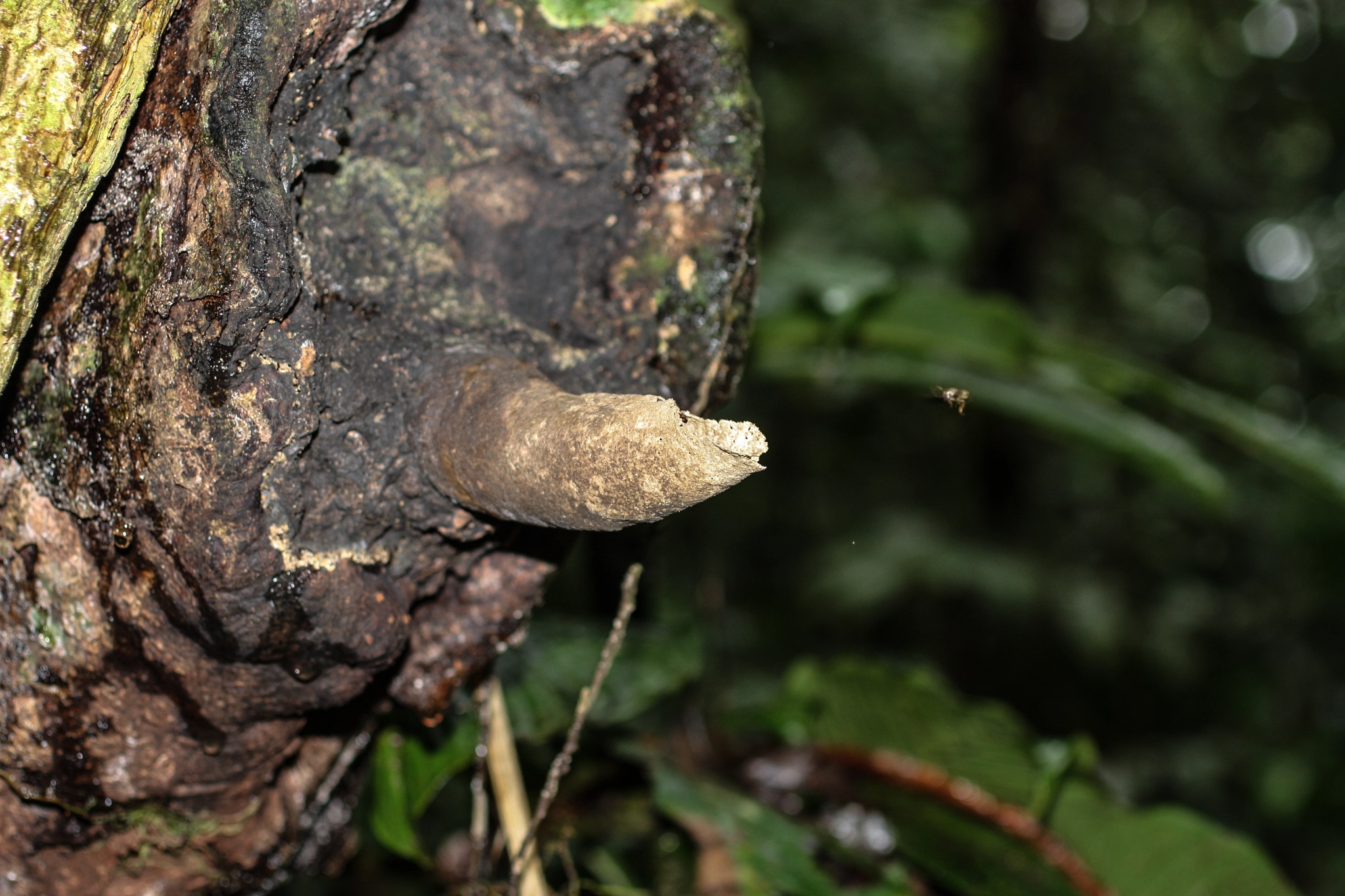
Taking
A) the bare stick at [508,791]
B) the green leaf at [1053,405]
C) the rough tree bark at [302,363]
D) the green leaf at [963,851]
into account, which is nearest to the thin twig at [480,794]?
the bare stick at [508,791]

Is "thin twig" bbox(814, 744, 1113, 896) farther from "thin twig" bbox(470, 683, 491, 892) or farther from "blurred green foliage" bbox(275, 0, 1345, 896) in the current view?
"thin twig" bbox(470, 683, 491, 892)

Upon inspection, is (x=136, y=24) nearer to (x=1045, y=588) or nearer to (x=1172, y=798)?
(x=1045, y=588)

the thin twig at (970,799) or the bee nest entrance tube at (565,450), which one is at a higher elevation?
the bee nest entrance tube at (565,450)

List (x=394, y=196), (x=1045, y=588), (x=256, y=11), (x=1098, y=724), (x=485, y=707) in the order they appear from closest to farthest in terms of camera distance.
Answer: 1. (x=256, y=11)
2. (x=394, y=196)
3. (x=485, y=707)
4. (x=1045, y=588)
5. (x=1098, y=724)

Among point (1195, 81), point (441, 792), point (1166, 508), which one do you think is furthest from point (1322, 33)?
point (441, 792)

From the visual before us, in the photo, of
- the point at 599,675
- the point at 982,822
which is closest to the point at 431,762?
the point at 599,675

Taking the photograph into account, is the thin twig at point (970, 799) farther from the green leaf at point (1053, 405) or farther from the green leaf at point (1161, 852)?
the green leaf at point (1053, 405)
